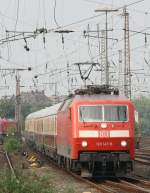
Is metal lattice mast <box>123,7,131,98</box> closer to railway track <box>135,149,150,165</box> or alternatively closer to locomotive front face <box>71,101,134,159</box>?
railway track <box>135,149,150,165</box>

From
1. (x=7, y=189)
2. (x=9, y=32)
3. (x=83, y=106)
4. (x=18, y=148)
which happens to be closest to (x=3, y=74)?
(x=18, y=148)

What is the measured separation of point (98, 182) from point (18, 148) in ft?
89.2

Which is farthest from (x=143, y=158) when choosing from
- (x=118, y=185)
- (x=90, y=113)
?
(x=118, y=185)

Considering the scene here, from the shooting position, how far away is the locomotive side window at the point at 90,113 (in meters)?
21.1

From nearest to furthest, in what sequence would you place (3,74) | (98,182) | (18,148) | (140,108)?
1. (98,182)
2. (18,148)
3. (3,74)
4. (140,108)

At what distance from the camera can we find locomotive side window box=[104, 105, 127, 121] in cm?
2117

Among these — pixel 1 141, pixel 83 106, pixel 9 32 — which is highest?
pixel 9 32

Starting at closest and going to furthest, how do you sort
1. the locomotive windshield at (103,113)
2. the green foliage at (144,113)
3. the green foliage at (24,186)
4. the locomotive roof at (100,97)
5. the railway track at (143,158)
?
the green foliage at (24,186)
the locomotive windshield at (103,113)
the locomotive roof at (100,97)
the railway track at (143,158)
the green foliage at (144,113)

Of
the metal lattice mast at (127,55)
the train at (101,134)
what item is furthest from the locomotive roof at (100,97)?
the metal lattice mast at (127,55)

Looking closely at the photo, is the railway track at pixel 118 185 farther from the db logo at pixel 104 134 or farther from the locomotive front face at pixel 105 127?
the db logo at pixel 104 134

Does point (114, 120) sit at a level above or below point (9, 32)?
below

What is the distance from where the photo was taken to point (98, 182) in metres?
20.7

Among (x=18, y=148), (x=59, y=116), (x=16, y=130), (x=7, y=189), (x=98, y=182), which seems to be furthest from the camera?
(x=16, y=130)

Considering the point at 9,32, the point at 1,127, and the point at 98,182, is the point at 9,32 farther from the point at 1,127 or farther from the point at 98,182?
the point at 1,127
